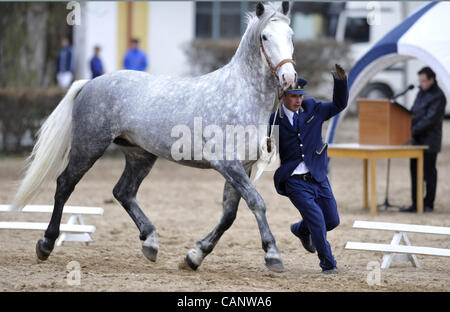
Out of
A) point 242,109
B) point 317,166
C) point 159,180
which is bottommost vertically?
point 159,180

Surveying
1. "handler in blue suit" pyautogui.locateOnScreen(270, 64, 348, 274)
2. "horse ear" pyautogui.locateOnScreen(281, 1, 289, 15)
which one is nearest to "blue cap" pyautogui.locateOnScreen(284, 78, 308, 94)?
"handler in blue suit" pyautogui.locateOnScreen(270, 64, 348, 274)

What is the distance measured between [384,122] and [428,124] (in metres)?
0.57

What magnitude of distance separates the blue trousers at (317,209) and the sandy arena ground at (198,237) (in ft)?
0.74

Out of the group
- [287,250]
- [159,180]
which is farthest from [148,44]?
[287,250]

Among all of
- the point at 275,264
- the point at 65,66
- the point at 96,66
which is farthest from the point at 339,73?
the point at 65,66

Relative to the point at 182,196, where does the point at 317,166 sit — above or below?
above

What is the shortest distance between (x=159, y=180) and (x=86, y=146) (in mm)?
6589

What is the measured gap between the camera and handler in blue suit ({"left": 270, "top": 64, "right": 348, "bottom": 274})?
21.0 ft

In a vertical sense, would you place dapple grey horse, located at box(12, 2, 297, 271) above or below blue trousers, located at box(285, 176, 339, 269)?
above

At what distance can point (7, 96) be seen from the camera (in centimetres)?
1487

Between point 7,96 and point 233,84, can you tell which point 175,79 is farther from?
point 7,96

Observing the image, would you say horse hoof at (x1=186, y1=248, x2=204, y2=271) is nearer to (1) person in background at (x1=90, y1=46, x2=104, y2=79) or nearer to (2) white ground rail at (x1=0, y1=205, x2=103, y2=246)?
(2) white ground rail at (x1=0, y1=205, x2=103, y2=246)

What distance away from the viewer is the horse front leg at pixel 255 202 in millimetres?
6117

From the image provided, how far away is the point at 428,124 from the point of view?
10.4 m
